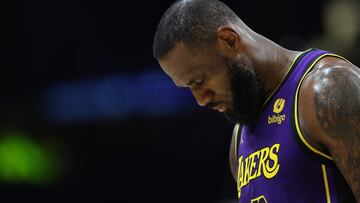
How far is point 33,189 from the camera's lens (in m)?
6.56

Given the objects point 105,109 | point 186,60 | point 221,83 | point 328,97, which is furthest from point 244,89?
point 105,109

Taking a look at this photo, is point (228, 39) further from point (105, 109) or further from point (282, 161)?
point (105, 109)

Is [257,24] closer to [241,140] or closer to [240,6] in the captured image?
[240,6]

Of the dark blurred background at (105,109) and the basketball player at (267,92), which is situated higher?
the basketball player at (267,92)

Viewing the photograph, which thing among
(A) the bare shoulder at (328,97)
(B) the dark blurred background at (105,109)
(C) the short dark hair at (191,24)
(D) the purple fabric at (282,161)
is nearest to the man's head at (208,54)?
(C) the short dark hair at (191,24)

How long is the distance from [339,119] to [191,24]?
2.04 ft

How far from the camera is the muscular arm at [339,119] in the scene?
1889 mm

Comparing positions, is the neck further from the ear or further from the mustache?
the mustache

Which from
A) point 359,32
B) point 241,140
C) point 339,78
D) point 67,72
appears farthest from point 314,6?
point 339,78

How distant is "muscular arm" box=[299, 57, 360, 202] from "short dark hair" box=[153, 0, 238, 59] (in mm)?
451

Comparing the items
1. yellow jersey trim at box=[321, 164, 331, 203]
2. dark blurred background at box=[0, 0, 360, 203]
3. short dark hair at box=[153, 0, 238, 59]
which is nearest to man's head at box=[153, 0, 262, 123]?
short dark hair at box=[153, 0, 238, 59]

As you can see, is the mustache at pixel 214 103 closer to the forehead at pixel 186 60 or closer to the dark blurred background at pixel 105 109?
the forehead at pixel 186 60

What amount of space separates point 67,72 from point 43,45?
1.40ft

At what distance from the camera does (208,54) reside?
7.31ft
